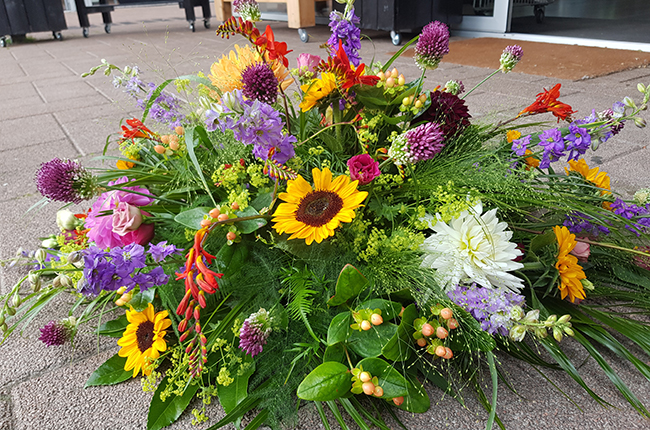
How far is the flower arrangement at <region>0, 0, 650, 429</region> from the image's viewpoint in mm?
683

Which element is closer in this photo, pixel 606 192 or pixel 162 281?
pixel 162 281

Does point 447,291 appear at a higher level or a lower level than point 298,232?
lower

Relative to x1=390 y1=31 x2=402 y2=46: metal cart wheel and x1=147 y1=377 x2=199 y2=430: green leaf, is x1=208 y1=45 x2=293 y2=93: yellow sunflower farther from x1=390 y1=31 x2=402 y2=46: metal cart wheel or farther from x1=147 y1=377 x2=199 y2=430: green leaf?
x1=390 y1=31 x2=402 y2=46: metal cart wheel

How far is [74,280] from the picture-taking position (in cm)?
82

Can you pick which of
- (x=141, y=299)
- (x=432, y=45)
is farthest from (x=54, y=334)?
(x=432, y=45)

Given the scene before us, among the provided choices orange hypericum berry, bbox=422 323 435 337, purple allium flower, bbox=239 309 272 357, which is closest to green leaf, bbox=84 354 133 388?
purple allium flower, bbox=239 309 272 357

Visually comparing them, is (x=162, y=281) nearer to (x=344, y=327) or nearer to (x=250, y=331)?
(x=250, y=331)

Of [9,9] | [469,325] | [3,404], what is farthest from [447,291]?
[9,9]

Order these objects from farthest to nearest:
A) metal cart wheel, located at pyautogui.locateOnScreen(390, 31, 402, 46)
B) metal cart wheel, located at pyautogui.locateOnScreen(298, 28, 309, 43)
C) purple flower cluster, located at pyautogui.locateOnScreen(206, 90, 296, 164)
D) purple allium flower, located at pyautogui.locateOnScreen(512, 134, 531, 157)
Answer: metal cart wheel, located at pyautogui.locateOnScreen(298, 28, 309, 43), metal cart wheel, located at pyautogui.locateOnScreen(390, 31, 402, 46), purple allium flower, located at pyautogui.locateOnScreen(512, 134, 531, 157), purple flower cluster, located at pyautogui.locateOnScreen(206, 90, 296, 164)

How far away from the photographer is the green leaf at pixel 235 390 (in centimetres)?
73

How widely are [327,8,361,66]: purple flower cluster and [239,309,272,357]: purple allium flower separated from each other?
0.52 m

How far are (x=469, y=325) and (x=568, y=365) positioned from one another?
0.19 m

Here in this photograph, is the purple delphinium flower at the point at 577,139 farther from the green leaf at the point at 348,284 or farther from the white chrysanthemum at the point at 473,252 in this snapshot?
the green leaf at the point at 348,284

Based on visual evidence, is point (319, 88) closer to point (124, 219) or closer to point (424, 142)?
point (424, 142)
